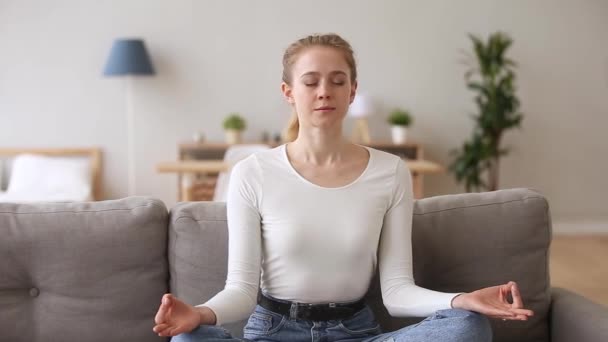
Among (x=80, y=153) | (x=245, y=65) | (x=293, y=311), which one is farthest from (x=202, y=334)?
(x=80, y=153)

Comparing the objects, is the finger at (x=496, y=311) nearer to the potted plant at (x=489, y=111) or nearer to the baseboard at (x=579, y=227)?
the potted plant at (x=489, y=111)

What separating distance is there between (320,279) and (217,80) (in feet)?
12.8

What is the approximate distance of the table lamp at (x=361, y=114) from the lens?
5.06m

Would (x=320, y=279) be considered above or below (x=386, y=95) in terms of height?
below

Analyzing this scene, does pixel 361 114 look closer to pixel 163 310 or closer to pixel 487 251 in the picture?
pixel 487 251

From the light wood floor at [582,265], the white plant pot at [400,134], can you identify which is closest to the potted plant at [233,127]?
the white plant pot at [400,134]

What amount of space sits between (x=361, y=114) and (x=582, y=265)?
1.85m

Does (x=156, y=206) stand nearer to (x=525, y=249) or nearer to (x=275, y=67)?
(x=525, y=249)

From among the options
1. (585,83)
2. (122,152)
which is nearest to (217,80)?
(122,152)

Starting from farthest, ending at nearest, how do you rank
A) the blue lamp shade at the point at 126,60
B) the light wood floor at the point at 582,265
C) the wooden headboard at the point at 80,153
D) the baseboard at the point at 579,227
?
the baseboard at the point at 579,227 → the wooden headboard at the point at 80,153 → the blue lamp shade at the point at 126,60 → the light wood floor at the point at 582,265

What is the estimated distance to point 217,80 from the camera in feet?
17.5

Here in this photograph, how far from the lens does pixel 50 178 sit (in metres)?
5.07

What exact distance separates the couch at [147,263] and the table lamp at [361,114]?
306 cm

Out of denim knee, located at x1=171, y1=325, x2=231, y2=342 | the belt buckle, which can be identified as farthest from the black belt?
denim knee, located at x1=171, y1=325, x2=231, y2=342
